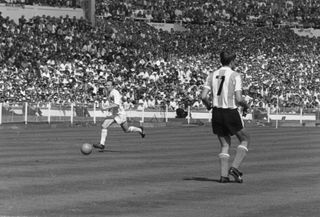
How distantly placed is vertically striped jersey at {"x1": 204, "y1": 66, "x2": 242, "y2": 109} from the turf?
141 cm

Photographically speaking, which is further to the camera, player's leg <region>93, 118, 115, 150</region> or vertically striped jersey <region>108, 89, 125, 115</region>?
vertically striped jersey <region>108, 89, 125, 115</region>

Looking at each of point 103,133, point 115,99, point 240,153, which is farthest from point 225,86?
point 115,99

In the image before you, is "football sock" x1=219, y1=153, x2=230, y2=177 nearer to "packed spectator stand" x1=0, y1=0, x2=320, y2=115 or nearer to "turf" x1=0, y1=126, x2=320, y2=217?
"turf" x1=0, y1=126, x2=320, y2=217

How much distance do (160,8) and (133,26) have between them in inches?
195

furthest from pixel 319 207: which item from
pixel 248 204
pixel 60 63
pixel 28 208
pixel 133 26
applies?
pixel 133 26

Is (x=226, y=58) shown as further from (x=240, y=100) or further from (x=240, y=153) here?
(x=240, y=153)

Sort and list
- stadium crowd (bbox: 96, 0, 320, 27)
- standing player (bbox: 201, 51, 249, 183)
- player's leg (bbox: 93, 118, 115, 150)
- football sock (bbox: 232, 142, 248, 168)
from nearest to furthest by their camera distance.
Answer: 1. standing player (bbox: 201, 51, 249, 183)
2. football sock (bbox: 232, 142, 248, 168)
3. player's leg (bbox: 93, 118, 115, 150)
4. stadium crowd (bbox: 96, 0, 320, 27)

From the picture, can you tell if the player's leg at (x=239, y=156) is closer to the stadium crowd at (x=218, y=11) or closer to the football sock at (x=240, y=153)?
the football sock at (x=240, y=153)

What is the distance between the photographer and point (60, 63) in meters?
57.2

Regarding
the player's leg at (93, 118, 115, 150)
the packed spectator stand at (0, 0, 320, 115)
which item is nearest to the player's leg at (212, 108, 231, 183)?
the player's leg at (93, 118, 115, 150)

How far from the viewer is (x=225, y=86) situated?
1647 centimetres

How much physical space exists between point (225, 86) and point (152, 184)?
2075 mm

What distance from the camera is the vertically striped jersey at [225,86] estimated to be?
16.5 meters

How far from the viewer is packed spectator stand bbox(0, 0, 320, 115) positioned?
182ft
